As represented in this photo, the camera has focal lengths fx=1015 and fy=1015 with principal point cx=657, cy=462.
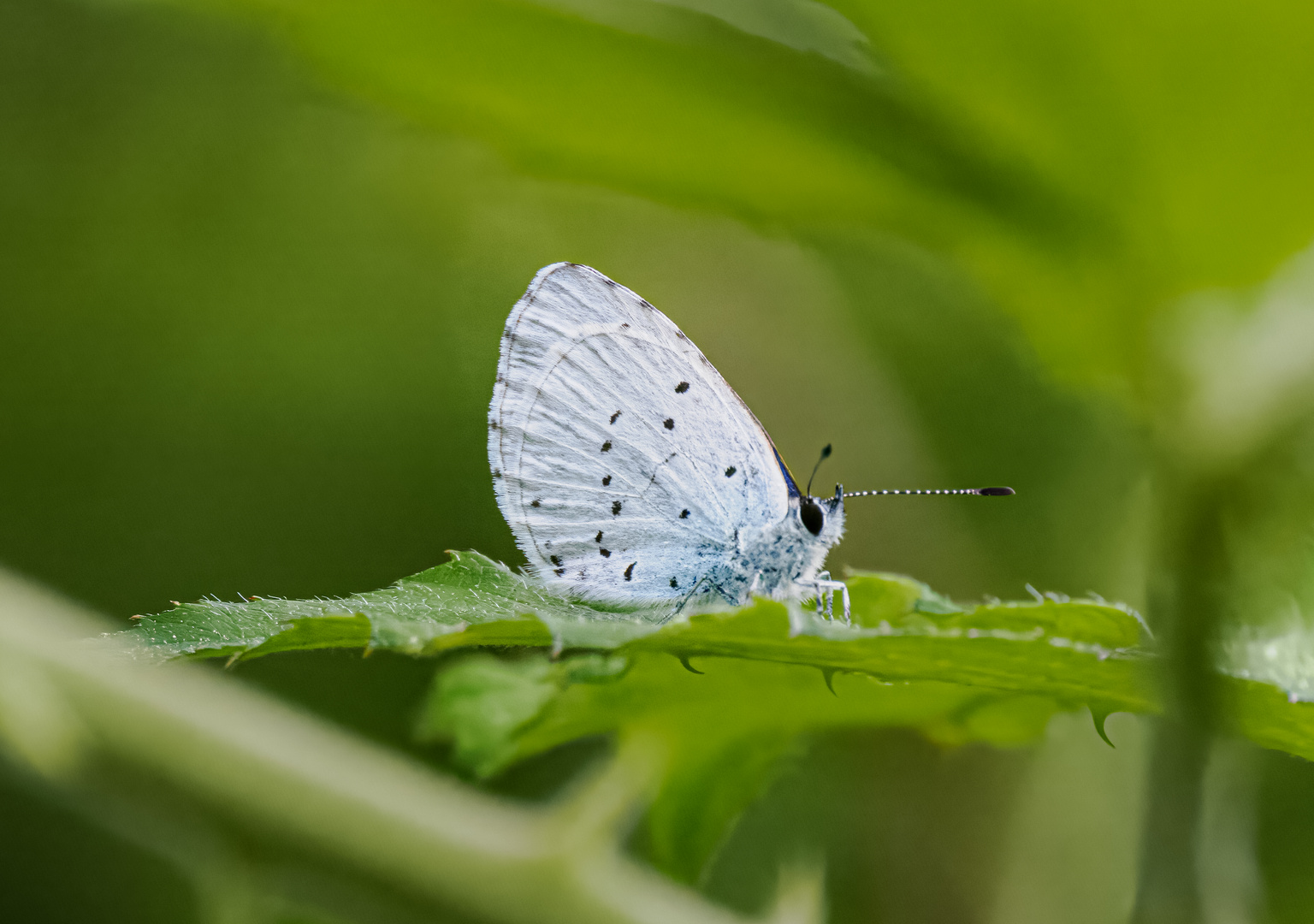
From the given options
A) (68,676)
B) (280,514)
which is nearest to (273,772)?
(68,676)

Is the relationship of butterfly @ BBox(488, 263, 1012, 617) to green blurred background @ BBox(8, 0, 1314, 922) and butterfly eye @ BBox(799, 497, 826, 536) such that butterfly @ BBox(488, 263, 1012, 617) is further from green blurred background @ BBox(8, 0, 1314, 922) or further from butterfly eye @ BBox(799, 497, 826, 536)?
green blurred background @ BBox(8, 0, 1314, 922)

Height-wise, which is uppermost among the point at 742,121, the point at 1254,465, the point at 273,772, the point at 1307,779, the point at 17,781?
the point at 742,121

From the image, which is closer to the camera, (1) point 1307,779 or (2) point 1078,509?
(1) point 1307,779

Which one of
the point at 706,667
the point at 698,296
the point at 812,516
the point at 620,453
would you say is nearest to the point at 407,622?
the point at 706,667

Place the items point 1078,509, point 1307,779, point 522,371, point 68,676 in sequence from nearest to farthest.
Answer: point 68,676 < point 1307,779 < point 522,371 < point 1078,509

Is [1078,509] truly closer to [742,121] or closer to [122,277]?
[742,121]

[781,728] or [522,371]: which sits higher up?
[522,371]
